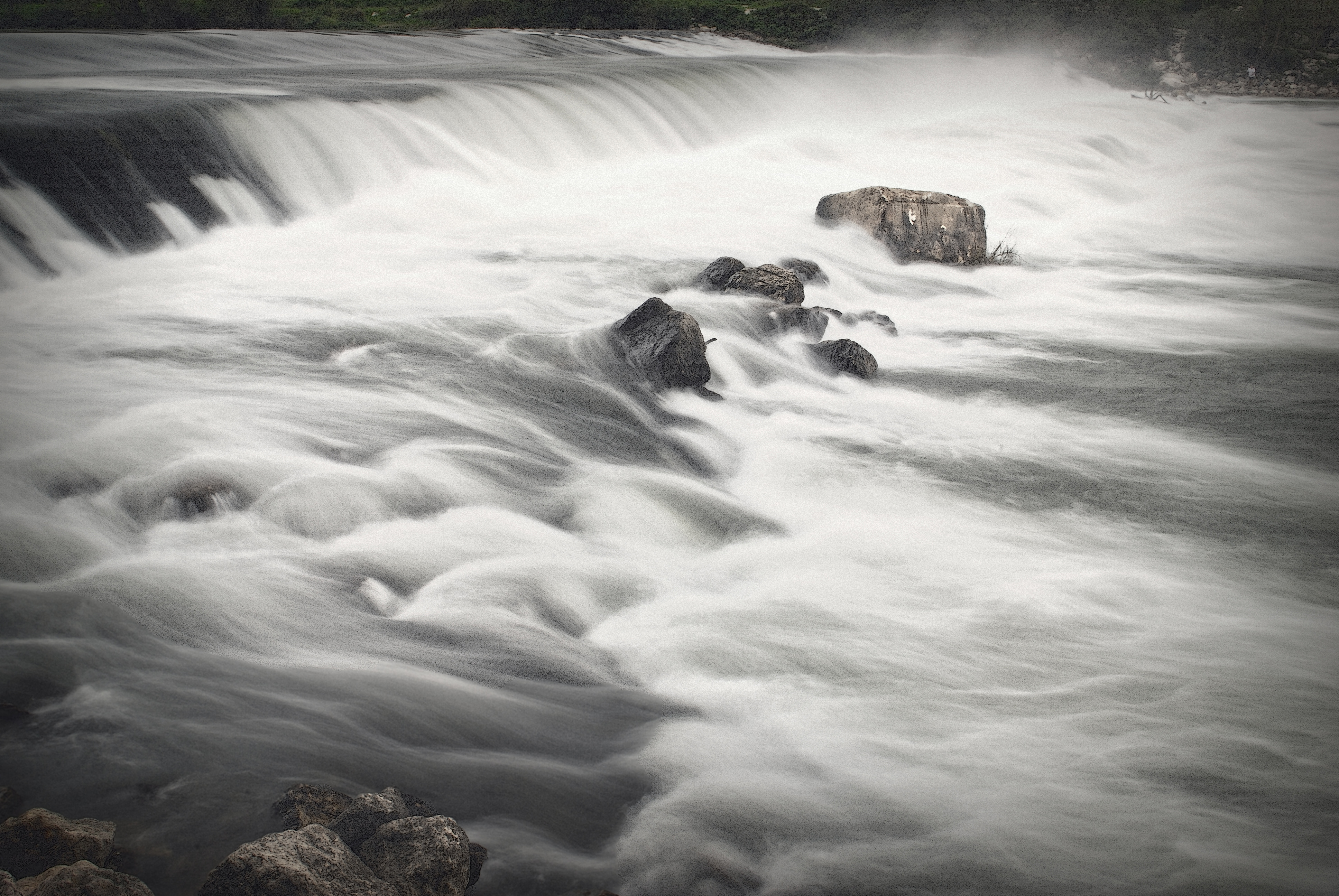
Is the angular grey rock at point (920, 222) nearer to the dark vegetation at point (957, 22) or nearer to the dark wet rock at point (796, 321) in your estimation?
the dark wet rock at point (796, 321)

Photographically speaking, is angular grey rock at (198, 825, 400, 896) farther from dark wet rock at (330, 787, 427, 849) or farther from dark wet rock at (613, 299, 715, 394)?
dark wet rock at (613, 299, 715, 394)

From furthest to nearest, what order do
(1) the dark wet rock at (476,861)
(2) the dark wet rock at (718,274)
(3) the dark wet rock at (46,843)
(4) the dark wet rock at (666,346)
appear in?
(2) the dark wet rock at (718,274) < (4) the dark wet rock at (666,346) < (1) the dark wet rock at (476,861) < (3) the dark wet rock at (46,843)

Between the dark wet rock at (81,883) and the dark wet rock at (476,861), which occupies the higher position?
the dark wet rock at (81,883)

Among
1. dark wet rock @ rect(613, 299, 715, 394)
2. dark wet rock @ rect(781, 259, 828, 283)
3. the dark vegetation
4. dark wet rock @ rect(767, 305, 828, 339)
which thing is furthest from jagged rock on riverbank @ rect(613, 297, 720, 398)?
the dark vegetation

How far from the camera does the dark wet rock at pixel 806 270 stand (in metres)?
8.96

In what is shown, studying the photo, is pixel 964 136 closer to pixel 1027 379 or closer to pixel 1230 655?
pixel 1027 379

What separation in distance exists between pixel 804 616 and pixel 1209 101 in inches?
1025

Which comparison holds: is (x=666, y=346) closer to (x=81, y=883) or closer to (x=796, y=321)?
(x=796, y=321)

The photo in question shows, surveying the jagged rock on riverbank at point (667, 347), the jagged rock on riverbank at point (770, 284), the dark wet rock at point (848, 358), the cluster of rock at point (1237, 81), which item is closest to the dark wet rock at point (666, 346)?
the jagged rock on riverbank at point (667, 347)

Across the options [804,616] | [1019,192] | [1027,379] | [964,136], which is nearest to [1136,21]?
[964,136]

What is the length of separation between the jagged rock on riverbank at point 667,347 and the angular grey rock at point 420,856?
4.15 meters

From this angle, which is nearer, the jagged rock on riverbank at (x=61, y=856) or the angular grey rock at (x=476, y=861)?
the jagged rock on riverbank at (x=61, y=856)

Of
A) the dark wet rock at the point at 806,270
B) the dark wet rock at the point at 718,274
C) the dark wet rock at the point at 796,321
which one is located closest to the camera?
the dark wet rock at the point at 796,321

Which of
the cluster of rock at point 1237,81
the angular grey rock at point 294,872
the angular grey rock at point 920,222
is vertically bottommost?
the angular grey rock at point 294,872
